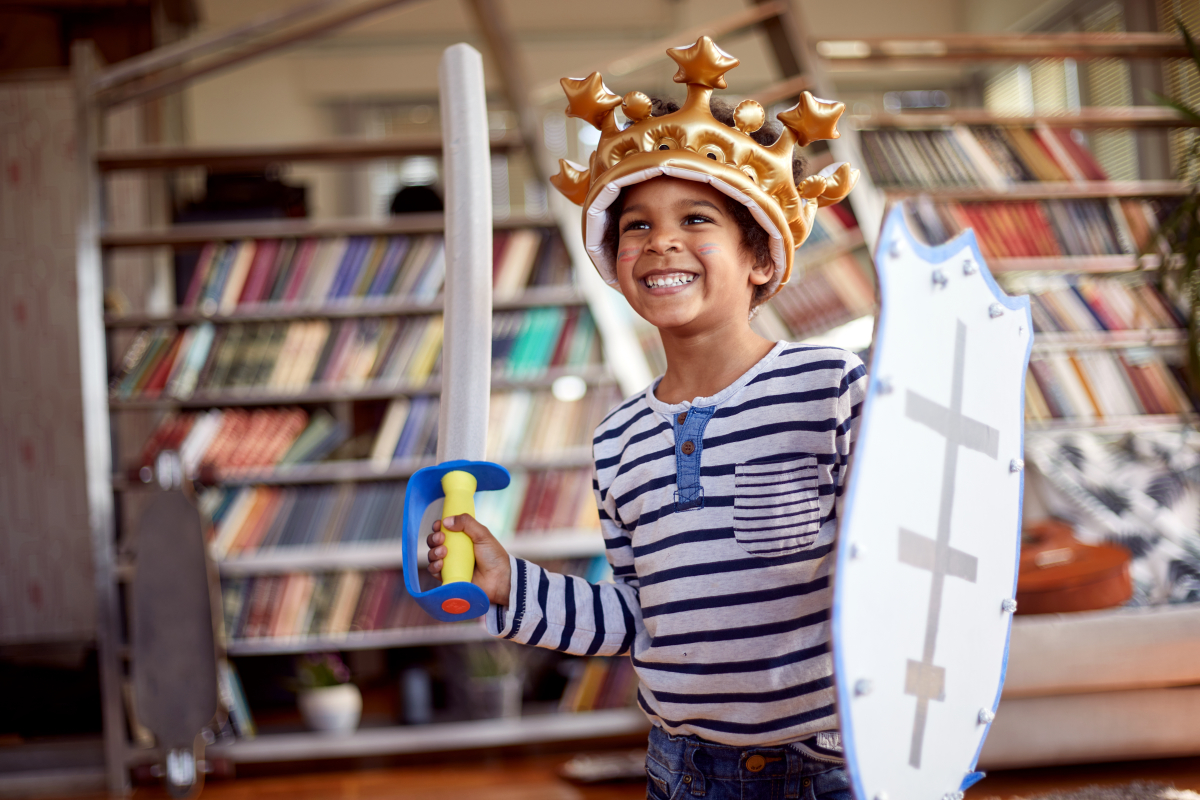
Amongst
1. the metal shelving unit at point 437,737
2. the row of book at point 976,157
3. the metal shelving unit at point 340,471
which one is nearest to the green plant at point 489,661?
the metal shelving unit at point 437,737

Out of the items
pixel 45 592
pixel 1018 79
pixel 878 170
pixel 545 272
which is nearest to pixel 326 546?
pixel 545 272

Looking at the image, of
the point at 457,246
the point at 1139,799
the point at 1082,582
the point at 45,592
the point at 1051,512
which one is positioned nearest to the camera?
the point at 457,246

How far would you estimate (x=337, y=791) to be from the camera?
2762 millimetres

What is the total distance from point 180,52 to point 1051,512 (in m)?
2.89

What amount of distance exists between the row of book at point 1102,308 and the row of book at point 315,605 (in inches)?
90.1

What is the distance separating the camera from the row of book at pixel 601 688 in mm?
3039

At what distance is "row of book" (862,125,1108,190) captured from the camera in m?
3.22

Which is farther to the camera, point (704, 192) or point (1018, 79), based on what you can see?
point (1018, 79)

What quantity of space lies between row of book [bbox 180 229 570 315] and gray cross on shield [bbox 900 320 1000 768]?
7.93 ft

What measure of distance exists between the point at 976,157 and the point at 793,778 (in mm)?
2911

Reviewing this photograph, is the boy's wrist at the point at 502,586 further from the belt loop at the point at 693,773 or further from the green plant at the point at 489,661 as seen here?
the green plant at the point at 489,661

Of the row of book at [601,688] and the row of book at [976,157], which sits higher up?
the row of book at [976,157]

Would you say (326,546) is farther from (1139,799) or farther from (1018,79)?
(1018,79)

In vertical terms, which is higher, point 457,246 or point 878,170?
point 878,170
